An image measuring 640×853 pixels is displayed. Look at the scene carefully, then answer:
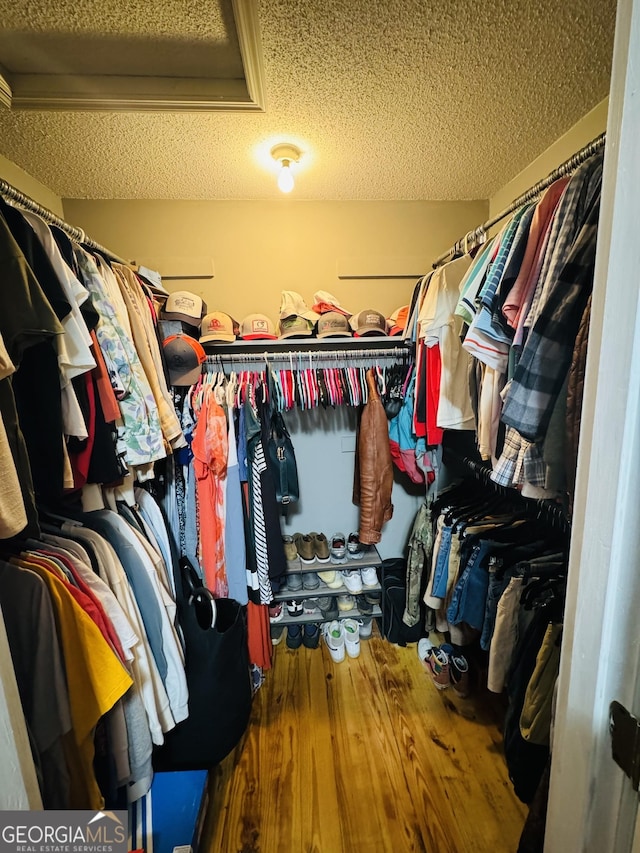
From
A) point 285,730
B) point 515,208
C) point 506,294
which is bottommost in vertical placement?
point 285,730

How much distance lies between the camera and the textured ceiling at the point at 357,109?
0.92m

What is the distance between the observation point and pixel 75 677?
2.60 ft

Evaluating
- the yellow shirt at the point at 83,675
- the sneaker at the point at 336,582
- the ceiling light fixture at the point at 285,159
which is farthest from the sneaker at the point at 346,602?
the ceiling light fixture at the point at 285,159

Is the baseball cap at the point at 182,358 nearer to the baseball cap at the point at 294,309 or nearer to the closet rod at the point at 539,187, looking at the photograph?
the baseball cap at the point at 294,309

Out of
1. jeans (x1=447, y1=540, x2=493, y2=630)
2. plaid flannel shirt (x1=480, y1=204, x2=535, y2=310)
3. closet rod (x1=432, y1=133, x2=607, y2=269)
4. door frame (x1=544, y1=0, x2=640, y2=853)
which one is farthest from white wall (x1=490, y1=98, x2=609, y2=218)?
jeans (x1=447, y1=540, x2=493, y2=630)

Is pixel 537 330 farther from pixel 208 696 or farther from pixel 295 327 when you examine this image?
pixel 208 696

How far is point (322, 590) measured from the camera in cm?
182

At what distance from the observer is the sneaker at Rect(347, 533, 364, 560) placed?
1.92 m

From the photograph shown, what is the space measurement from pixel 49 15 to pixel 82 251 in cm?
60

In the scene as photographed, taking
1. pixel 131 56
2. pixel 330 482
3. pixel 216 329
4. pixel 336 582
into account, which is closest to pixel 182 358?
pixel 216 329

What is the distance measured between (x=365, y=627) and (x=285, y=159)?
239cm

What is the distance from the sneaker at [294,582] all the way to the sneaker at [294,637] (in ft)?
0.97

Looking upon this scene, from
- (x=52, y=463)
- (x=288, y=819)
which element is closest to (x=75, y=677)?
(x=52, y=463)

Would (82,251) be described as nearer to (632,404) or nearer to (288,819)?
(632,404)
